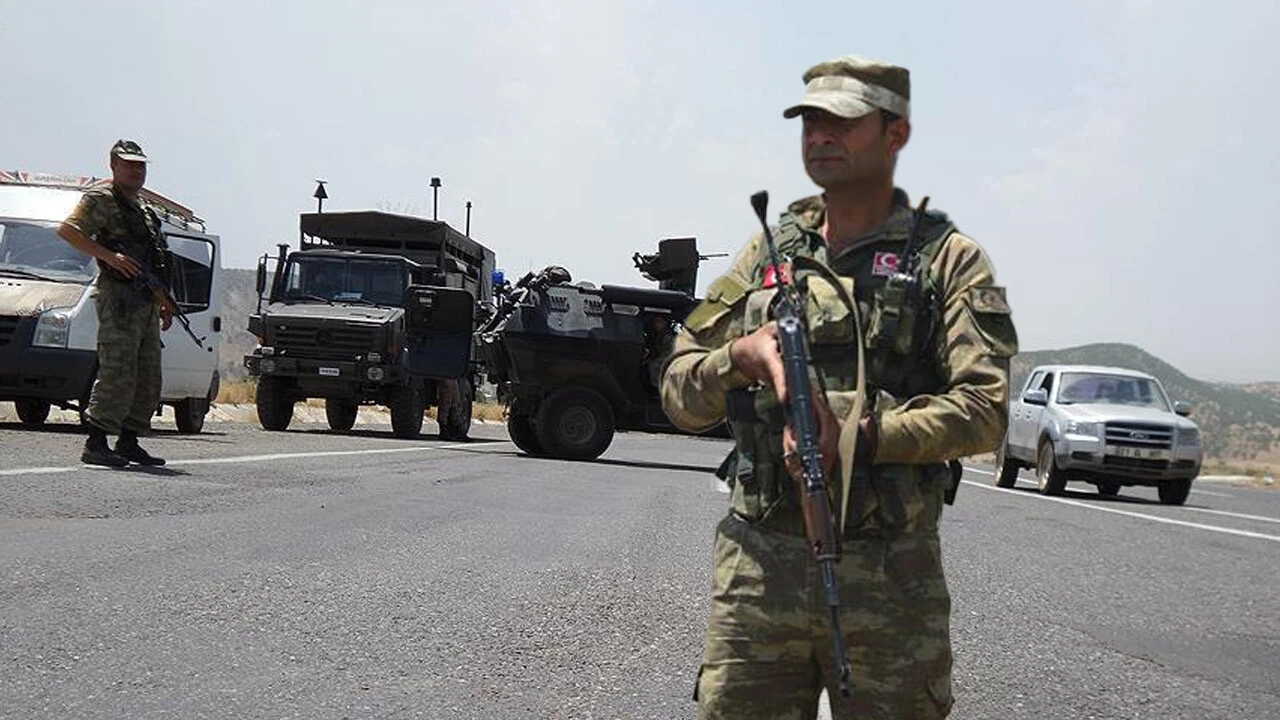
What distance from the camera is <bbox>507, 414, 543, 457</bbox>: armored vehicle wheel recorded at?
64.4 ft

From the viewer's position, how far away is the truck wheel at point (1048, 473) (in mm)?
19531

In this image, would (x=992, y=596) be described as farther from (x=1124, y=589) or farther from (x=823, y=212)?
(x=823, y=212)

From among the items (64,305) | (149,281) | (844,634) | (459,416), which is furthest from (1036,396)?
(844,634)

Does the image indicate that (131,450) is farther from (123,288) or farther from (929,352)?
(929,352)

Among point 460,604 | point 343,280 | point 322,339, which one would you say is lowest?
point 460,604

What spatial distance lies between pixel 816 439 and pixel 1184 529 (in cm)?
1200

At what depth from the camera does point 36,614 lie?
5.91m

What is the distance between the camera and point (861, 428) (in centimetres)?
275

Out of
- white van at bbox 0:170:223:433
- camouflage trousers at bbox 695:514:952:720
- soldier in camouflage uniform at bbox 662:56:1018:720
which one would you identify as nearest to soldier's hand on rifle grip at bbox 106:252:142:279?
white van at bbox 0:170:223:433

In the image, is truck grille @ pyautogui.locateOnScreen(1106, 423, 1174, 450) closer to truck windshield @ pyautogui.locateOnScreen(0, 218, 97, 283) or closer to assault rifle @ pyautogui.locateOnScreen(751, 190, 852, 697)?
truck windshield @ pyautogui.locateOnScreen(0, 218, 97, 283)

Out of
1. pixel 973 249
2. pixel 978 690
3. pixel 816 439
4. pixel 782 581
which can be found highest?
pixel 973 249

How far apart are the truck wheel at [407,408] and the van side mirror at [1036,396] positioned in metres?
8.36

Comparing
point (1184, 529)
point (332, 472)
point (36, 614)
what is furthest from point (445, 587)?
point (1184, 529)

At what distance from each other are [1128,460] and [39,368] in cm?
1196
